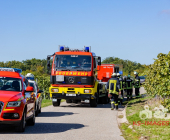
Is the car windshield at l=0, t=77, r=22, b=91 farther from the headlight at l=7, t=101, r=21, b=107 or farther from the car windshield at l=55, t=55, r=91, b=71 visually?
the car windshield at l=55, t=55, r=91, b=71

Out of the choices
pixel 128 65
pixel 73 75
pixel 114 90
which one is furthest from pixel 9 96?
pixel 128 65

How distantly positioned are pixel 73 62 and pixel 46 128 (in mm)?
8351

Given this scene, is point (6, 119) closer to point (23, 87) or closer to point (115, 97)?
point (23, 87)

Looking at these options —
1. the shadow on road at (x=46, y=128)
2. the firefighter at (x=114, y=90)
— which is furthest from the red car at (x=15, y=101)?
the firefighter at (x=114, y=90)

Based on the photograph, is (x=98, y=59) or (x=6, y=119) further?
(x=98, y=59)

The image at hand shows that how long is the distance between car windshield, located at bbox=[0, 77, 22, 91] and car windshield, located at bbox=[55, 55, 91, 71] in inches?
324

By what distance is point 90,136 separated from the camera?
9.16m

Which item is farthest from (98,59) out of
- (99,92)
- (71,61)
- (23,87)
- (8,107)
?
(8,107)

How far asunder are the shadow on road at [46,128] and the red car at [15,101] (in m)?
0.31

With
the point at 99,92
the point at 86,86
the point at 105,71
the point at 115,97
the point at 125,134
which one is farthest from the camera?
the point at 105,71

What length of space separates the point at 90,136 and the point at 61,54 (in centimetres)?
1013

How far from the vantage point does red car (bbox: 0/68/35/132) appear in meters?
8.91

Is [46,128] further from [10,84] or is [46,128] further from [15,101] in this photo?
[15,101]

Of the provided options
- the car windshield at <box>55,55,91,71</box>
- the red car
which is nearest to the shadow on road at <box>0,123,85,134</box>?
the red car
